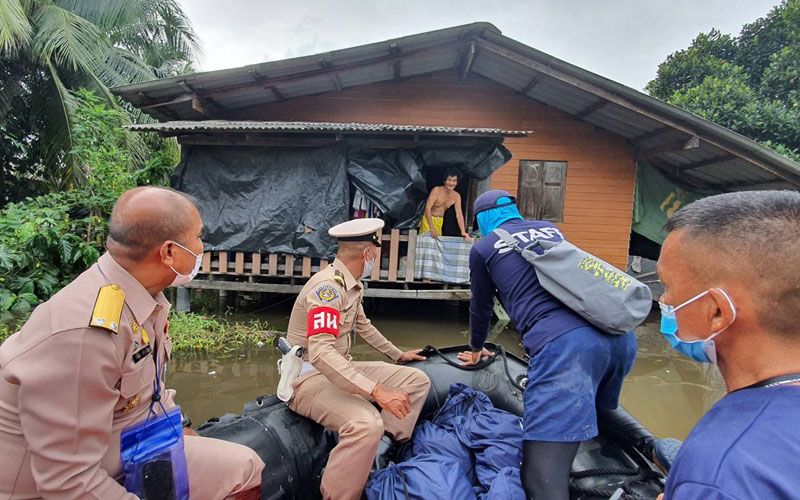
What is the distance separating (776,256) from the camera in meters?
0.79

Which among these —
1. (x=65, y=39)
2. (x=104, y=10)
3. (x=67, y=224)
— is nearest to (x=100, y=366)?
(x=67, y=224)

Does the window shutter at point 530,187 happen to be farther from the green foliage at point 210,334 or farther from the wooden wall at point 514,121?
the green foliage at point 210,334

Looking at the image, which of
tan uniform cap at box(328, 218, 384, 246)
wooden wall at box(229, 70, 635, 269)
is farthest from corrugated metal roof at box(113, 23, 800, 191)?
tan uniform cap at box(328, 218, 384, 246)

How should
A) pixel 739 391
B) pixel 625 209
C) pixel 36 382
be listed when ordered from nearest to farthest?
pixel 739 391 → pixel 36 382 → pixel 625 209

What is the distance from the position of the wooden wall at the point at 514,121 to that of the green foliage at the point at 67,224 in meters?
3.08

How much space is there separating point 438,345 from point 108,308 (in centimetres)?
475

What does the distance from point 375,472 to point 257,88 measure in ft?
21.1

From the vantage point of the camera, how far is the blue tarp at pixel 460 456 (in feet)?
6.07

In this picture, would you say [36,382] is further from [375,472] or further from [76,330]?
[375,472]

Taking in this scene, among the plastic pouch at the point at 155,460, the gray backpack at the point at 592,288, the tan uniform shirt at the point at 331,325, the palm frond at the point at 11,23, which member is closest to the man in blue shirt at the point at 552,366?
the gray backpack at the point at 592,288

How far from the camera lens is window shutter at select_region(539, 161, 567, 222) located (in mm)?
7984

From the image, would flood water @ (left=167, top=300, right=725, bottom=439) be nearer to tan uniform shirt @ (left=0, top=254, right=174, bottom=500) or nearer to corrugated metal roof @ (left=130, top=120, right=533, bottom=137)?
tan uniform shirt @ (left=0, top=254, right=174, bottom=500)

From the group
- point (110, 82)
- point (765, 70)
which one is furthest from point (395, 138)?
point (765, 70)

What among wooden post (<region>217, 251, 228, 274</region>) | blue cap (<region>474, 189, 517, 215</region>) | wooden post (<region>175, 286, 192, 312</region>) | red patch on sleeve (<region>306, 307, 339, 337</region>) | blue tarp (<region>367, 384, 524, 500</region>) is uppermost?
blue cap (<region>474, 189, 517, 215</region>)
